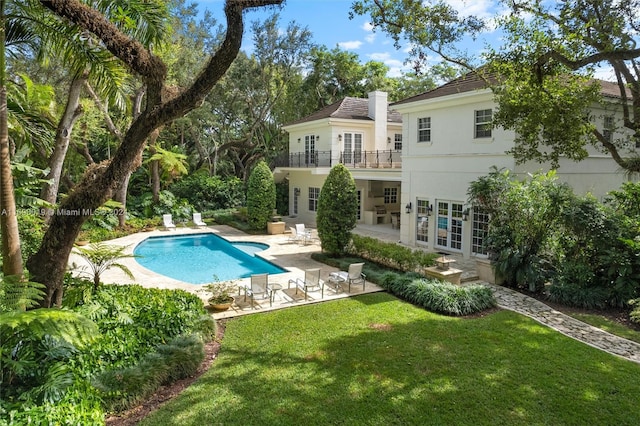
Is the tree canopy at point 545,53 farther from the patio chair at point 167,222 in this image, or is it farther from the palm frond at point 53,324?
the patio chair at point 167,222

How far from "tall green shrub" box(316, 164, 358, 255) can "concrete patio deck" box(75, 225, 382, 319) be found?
4.18 ft

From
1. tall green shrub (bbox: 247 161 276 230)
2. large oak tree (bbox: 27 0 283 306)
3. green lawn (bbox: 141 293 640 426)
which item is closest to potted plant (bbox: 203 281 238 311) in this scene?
green lawn (bbox: 141 293 640 426)

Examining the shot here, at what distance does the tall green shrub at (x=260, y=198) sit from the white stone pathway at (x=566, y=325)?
1435cm

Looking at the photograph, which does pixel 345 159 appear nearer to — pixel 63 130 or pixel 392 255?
pixel 392 255

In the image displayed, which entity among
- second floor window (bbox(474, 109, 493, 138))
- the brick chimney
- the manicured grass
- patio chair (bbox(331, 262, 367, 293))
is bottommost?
the manicured grass

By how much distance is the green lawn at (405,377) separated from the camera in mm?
6473

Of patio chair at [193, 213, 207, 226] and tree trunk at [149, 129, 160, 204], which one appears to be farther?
tree trunk at [149, 129, 160, 204]

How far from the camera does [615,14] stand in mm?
10531

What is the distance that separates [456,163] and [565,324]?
351 inches

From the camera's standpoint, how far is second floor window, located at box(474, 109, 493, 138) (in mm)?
16609

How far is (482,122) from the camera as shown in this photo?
16766 mm

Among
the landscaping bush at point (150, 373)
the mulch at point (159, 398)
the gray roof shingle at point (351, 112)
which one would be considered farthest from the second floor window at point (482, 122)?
A: the landscaping bush at point (150, 373)

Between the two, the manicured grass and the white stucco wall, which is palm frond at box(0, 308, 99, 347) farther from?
the white stucco wall

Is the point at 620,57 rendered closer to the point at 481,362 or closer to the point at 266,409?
the point at 481,362
